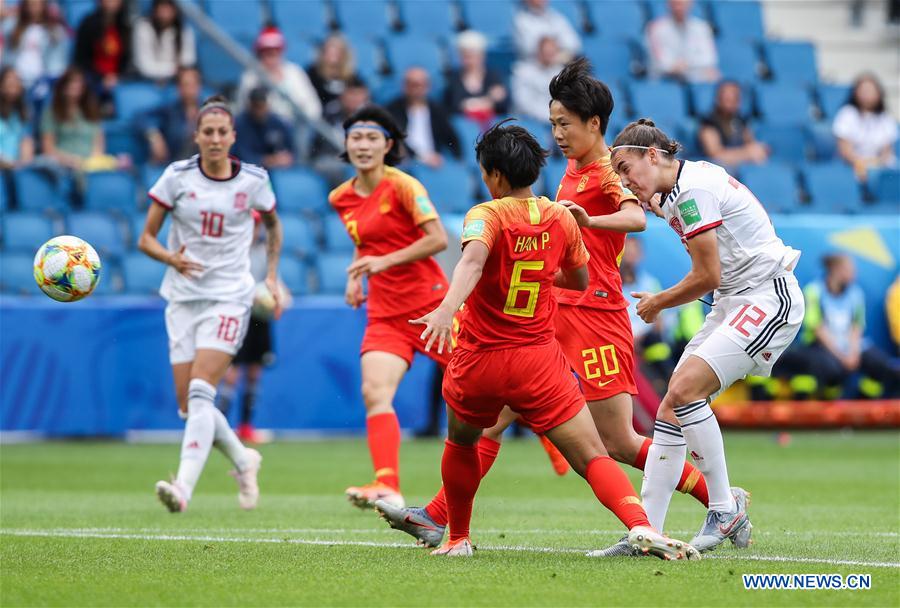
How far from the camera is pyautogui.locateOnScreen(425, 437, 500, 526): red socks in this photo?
7.19 meters

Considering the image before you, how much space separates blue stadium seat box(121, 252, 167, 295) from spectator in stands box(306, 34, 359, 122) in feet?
10.5

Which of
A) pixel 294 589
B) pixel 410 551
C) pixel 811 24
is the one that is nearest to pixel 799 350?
pixel 811 24

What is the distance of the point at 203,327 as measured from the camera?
9.69 meters

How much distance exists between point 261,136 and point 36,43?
2959 mm

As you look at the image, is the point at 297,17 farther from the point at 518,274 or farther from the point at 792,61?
the point at 518,274

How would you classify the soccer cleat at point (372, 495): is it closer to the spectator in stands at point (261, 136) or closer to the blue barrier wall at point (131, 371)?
the blue barrier wall at point (131, 371)

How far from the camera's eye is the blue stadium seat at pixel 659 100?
19.6 m

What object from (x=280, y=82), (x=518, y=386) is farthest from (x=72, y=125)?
(x=518, y=386)

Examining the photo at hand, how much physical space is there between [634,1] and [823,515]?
13776 millimetres

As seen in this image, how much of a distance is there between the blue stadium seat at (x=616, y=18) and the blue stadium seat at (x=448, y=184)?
4.94 meters

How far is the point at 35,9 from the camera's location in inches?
688

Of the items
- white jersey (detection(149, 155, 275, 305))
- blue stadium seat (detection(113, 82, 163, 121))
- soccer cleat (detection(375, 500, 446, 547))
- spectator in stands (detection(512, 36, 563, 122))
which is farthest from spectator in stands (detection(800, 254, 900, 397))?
soccer cleat (detection(375, 500, 446, 547))

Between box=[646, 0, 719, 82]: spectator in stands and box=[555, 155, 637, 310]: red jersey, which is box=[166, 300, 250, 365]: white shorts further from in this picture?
box=[646, 0, 719, 82]: spectator in stands

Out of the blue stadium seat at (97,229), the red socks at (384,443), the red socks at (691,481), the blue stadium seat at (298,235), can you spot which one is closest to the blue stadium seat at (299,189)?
the blue stadium seat at (298,235)
